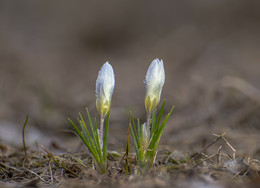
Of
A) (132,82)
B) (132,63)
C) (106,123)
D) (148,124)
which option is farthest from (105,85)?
(132,63)

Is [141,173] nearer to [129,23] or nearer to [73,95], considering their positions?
[73,95]

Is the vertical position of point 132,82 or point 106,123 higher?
point 132,82

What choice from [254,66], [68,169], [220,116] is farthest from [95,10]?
[68,169]

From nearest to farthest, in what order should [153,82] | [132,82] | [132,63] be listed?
[153,82]
[132,82]
[132,63]

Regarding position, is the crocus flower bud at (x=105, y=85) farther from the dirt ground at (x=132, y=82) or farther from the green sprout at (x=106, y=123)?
the dirt ground at (x=132, y=82)

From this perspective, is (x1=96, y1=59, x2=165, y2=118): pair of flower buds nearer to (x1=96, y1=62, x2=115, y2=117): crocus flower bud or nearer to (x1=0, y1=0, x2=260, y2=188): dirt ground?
(x1=96, y1=62, x2=115, y2=117): crocus flower bud

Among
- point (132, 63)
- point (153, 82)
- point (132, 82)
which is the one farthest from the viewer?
point (132, 63)

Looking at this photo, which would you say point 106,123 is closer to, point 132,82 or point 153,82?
point 153,82

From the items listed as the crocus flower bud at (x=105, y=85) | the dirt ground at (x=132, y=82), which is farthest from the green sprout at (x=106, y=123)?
the dirt ground at (x=132, y=82)
